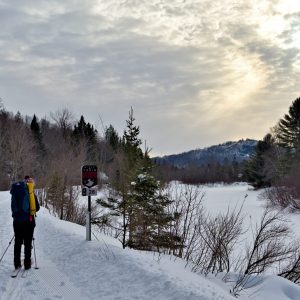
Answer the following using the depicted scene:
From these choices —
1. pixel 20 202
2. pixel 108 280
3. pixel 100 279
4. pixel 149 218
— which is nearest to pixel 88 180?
pixel 20 202

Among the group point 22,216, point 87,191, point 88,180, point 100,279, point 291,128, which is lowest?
point 100,279

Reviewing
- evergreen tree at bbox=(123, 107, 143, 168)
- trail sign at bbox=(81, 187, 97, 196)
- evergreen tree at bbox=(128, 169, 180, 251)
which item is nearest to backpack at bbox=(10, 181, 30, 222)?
trail sign at bbox=(81, 187, 97, 196)

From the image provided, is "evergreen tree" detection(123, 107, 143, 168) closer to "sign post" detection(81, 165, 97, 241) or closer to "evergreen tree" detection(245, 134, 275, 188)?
"sign post" detection(81, 165, 97, 241)

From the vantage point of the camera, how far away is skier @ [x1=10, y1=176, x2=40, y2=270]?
860 cm

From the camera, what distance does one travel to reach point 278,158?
68.7 m

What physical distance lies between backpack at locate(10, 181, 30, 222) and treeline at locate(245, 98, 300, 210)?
4014 cm

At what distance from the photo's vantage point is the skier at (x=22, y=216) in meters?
8.60

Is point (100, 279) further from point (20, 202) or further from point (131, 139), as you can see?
point (131, 139)

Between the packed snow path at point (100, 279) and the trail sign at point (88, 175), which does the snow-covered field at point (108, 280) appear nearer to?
the packed snow path at point (100, 279)

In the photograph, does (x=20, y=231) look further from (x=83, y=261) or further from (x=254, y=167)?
(x=254, y=167)

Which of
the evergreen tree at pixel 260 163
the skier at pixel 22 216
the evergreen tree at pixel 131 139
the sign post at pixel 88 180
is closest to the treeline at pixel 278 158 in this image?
the evergreen tree at pixel 260 163

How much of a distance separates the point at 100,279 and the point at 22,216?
2237 mm

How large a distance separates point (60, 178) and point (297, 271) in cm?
2169

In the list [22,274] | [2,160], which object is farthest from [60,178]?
[2,160]
